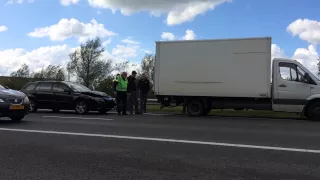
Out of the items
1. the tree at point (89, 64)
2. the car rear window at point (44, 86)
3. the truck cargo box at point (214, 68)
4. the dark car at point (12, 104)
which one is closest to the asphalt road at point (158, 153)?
A: the dark car at point (12, 104)

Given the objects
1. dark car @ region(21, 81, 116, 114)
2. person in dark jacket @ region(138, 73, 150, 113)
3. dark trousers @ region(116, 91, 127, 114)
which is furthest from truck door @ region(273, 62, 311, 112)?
dark car @ region(21, 81, 116, 114)

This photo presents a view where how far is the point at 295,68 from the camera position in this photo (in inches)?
550

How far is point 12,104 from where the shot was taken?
1097cm

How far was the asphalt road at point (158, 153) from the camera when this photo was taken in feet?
17.5

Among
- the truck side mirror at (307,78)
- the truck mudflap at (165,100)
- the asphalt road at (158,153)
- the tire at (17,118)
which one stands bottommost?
the asphalt road at (158,153)

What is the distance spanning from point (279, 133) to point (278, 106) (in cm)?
502

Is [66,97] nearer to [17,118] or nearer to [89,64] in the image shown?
[17,118]

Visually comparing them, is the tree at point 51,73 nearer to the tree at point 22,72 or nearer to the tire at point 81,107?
the tree at point 22,72

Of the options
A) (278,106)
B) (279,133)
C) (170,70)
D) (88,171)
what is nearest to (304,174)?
(88,171)

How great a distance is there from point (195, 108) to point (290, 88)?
13.0ft

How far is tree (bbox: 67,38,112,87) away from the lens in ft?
208

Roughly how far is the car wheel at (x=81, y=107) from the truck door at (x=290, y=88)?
26.3 feet

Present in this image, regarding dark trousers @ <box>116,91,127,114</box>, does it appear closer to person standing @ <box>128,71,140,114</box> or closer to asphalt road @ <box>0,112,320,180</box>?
person standing @ <box>128,71,140,114</box>

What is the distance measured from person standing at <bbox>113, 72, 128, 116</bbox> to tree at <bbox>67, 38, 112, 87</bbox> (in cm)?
4728
